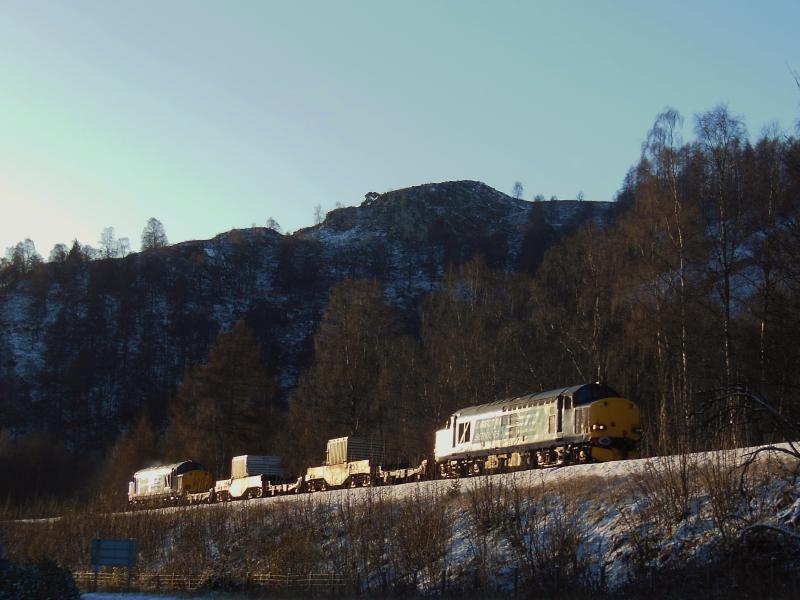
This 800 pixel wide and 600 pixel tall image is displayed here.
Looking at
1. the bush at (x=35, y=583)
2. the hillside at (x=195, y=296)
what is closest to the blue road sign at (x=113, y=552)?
the bush at (x=35, y=583)

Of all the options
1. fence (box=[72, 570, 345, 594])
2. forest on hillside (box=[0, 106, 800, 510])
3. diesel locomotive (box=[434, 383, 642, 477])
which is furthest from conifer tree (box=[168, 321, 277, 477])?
diesel locomotive (box=[434, 383, 642, 477])

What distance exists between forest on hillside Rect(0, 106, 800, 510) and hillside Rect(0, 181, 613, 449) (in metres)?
27.7

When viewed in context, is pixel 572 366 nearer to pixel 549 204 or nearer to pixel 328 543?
pixel 328 543

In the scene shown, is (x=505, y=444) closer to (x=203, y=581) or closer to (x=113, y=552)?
(x=203, y=581)

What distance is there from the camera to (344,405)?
53781mm

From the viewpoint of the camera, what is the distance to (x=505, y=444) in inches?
1242

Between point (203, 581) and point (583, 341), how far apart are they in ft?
74.9

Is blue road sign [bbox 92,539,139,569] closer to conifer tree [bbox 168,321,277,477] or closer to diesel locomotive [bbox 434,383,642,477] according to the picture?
diesel locomotive [bbox 434,383,642,477]

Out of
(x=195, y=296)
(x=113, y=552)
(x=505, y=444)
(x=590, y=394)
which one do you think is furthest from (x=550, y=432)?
(x=195, y=296)

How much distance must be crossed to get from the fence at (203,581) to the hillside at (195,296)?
246 feet

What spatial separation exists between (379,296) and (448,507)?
108 feet

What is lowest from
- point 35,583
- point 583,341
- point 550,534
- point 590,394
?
point 35,583

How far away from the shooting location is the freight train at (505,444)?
2789 cm

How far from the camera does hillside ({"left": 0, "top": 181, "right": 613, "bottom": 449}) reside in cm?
10862
